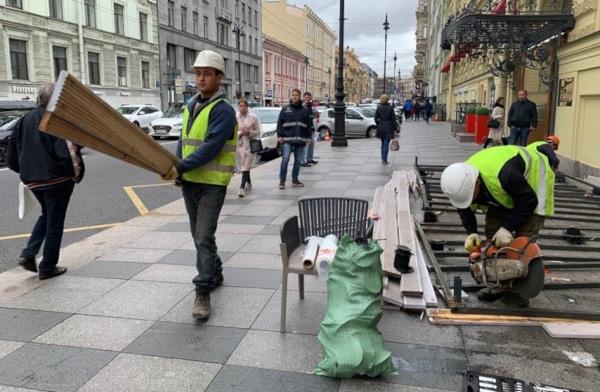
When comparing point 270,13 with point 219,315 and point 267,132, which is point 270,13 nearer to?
point 267,132

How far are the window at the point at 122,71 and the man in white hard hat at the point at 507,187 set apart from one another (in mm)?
38523

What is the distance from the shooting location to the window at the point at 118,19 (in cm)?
3869

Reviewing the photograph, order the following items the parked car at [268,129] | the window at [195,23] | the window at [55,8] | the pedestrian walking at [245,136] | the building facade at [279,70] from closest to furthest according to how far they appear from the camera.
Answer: the pedestrian walking at [245,136] → the parked car at [268,129] → the window at [55,8] → the window at [195,23] → the building facade at [279,70]

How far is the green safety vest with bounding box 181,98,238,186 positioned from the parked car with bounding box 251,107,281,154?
10.3 meters

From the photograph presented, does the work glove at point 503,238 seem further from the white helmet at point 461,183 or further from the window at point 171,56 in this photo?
the window at point 171,56

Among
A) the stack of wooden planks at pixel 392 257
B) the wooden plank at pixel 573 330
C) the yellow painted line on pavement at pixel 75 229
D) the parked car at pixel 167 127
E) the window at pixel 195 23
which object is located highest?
the window at pixel 195 23

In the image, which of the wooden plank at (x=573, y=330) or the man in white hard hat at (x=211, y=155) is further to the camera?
the man in white hard hat at (x=211, y=155)

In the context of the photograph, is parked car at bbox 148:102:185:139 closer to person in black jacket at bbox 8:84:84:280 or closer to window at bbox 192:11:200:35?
person in black jacket at bbox 8:84:84:280

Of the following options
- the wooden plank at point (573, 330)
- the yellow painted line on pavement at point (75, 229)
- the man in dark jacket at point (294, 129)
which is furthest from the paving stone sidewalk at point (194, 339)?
the man in dark jacket at point (294, 129)

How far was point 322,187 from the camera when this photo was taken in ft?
33.8

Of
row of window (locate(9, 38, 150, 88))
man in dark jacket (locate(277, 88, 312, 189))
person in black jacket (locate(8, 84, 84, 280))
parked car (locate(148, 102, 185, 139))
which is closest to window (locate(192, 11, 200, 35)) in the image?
row of window (locate(9, 38, 150, 88))

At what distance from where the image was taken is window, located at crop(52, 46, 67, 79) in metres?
32.6

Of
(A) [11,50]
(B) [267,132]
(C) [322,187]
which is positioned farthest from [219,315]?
(A) [11,50]

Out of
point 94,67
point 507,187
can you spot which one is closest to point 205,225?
point 507,187
